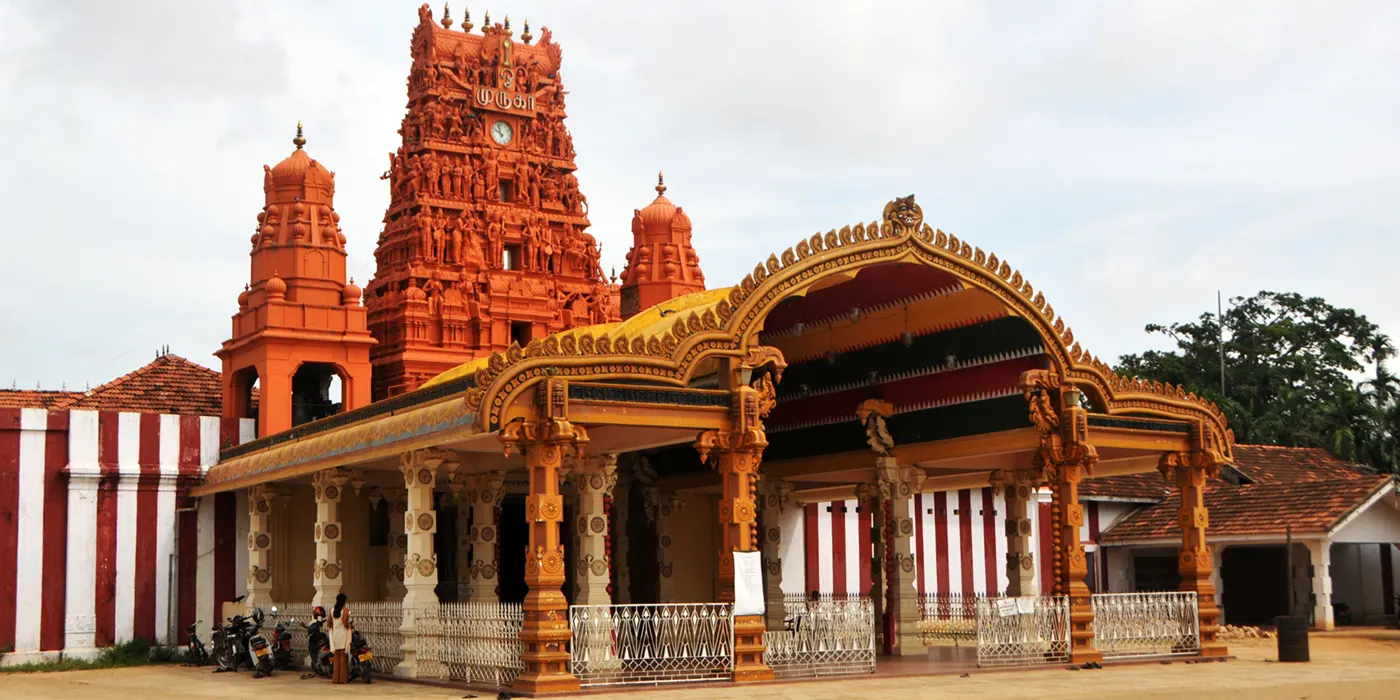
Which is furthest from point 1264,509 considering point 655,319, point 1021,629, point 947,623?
point 655,319

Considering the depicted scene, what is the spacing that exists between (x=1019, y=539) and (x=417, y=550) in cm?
851

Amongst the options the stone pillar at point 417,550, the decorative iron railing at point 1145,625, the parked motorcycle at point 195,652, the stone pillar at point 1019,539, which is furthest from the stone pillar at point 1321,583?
the parked motorcycle at point 195,652

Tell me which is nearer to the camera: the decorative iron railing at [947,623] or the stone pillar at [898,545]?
the stone pillar at [898,545]

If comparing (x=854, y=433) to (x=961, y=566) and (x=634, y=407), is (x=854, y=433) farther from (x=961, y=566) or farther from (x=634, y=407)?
(x=961, y=566)

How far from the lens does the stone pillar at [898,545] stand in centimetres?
2061

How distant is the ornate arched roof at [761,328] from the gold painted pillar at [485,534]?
10.00 ft

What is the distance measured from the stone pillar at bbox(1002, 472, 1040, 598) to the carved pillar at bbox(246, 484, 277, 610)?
1067 centimetres

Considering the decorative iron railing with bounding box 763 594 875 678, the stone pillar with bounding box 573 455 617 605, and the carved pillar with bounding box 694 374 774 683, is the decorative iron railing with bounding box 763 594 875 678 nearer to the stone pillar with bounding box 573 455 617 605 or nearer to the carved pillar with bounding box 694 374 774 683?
the carved pillar with bounding box 694 374 774 683

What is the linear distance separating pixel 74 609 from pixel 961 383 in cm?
1328

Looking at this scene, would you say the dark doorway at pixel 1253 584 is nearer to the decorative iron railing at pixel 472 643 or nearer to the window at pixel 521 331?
the window at pixel 521 331

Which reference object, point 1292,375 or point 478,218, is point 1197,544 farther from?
point 1292,375

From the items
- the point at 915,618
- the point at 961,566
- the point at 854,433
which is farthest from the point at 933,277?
the point at 961,566

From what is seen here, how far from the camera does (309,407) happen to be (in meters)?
28.2

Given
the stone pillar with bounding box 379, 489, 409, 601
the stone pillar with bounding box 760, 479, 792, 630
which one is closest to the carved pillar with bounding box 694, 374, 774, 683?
the stone pillar with bounding box 760, 479, 792, 630
